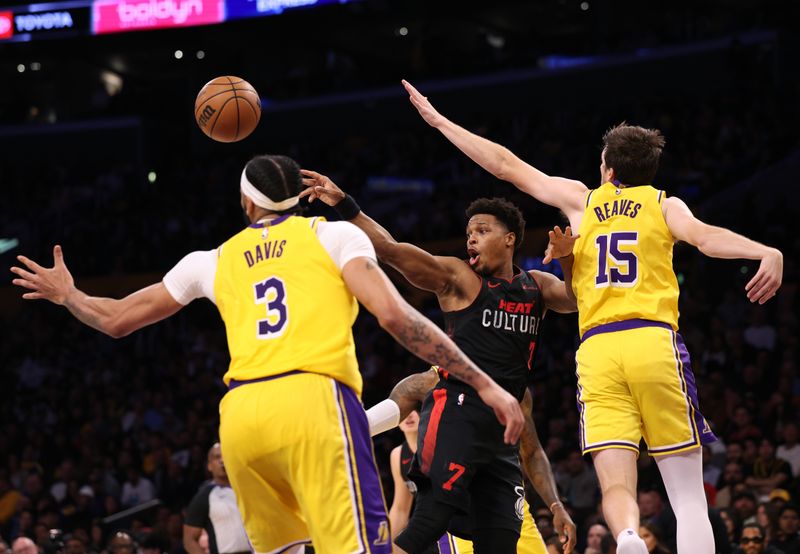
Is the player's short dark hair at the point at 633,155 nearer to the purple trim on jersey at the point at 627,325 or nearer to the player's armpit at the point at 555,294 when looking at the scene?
the player's armpit at the point at 555,294

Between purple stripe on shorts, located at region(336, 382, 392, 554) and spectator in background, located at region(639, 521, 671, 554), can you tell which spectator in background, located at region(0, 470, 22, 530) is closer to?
spectator in background, located at region(639, 521, 671, 554)

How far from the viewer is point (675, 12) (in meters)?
27.2

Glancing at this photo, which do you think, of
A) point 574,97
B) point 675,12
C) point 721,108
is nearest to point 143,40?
point 574,97

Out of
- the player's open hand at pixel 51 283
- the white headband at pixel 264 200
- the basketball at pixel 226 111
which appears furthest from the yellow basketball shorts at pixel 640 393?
the basketball at pixel 226 111

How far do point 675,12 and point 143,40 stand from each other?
44.1 ft

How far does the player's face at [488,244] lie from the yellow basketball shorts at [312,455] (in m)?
1.84

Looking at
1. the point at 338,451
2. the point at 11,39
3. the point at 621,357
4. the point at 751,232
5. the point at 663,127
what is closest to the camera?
the point at 338,451

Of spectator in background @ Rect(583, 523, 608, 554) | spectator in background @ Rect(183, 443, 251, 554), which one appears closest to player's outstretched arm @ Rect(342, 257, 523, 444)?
spectator in background @ Rect(183, 443, 251, 554)

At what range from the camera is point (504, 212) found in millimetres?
6523

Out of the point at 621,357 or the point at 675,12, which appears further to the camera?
the point at 675,12

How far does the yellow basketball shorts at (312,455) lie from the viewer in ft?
15.0

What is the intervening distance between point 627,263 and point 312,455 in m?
2.28

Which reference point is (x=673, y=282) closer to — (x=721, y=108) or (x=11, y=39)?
(x=721, y=108)

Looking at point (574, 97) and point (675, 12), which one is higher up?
point (675, 12)
